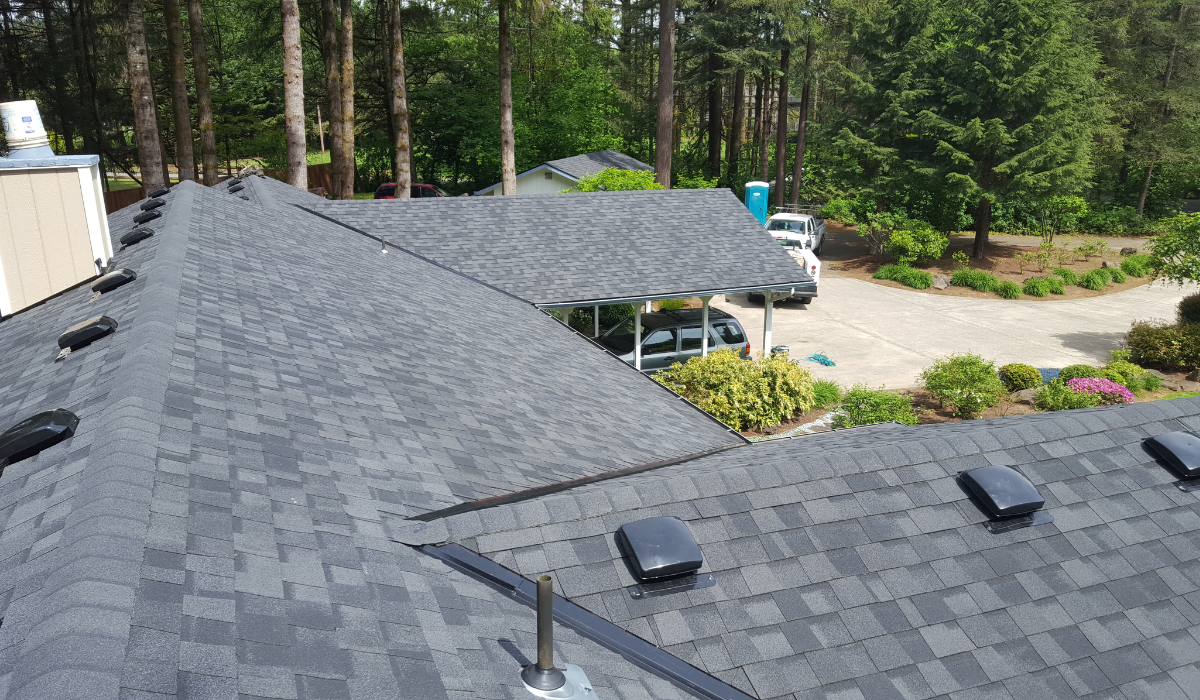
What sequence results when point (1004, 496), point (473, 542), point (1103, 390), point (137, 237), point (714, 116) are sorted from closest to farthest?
1. point (473, 542)
2. point (1004, 496)
3. point (137, 237)
4. point (1103, 390)
5. point (714, 116)

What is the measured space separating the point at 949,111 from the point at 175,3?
86.3 ft

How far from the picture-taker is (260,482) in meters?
3.94

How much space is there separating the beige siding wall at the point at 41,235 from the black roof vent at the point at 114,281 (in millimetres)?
1033

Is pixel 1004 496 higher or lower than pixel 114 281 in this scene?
lower

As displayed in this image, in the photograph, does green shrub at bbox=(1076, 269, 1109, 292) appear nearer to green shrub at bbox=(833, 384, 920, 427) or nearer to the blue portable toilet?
the blue portable toilet

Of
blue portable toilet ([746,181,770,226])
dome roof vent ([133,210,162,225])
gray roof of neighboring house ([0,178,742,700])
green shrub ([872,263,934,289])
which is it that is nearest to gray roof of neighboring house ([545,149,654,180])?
blue portable toilet ([746,181,770,226])

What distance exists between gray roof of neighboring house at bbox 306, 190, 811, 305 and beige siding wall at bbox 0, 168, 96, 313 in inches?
270

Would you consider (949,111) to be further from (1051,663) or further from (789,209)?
(1051,663)

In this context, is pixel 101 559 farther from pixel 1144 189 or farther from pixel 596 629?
pixel 1144 189

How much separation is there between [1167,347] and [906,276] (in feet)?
35.0

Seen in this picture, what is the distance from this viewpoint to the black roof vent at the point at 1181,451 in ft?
18.5

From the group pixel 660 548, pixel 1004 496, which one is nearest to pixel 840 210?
pixel 1004 496

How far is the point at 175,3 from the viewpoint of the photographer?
805 inches

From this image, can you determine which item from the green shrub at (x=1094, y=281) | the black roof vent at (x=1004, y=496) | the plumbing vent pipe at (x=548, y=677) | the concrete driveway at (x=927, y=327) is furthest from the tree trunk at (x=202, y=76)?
the green shrub at (x=1094, y=281)
